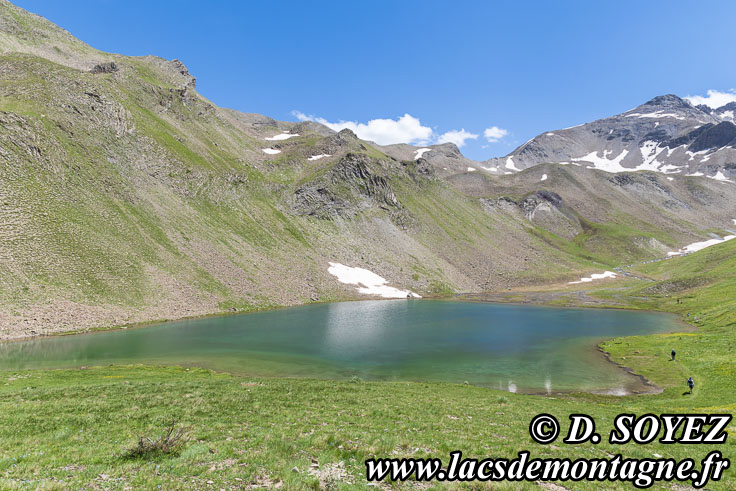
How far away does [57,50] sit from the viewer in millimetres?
169125

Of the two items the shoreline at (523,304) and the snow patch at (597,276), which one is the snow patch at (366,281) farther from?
the snow patch at (597,276)

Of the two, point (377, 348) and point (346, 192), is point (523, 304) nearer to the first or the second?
point (377, 348)

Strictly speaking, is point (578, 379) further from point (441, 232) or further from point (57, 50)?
point (57, 50)

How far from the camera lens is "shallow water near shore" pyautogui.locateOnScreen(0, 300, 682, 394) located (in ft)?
132

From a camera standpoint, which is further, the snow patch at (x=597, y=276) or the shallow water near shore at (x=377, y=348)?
the snow patch at (x=597, y=276)

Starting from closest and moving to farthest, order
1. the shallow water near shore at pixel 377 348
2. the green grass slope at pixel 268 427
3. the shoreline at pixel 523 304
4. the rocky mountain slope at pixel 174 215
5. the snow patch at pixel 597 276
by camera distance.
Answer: the green grass slope at pixel 268 427, the shoreline at pixel 523 304, the shallow water near shore at pixel 377 348, the rocky mountain slope at pixel 174 215, the snow patch at pixel 597 276

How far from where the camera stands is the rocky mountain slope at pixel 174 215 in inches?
2608

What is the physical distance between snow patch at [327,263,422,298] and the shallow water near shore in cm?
2975

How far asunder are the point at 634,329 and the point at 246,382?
79.6m

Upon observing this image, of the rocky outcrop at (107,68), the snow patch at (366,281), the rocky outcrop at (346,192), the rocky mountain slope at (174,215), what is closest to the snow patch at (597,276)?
the rocky mountain slope at (174,215)

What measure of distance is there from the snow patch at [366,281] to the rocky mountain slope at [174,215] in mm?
3567

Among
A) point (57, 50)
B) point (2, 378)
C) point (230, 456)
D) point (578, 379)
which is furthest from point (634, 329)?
point (57, 50)

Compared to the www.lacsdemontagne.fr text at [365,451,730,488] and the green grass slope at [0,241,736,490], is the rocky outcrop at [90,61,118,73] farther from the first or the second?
the www.lacsdemontagne.fr text at [365,451,730,488]

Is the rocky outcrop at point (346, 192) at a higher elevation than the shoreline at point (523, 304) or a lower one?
higher
